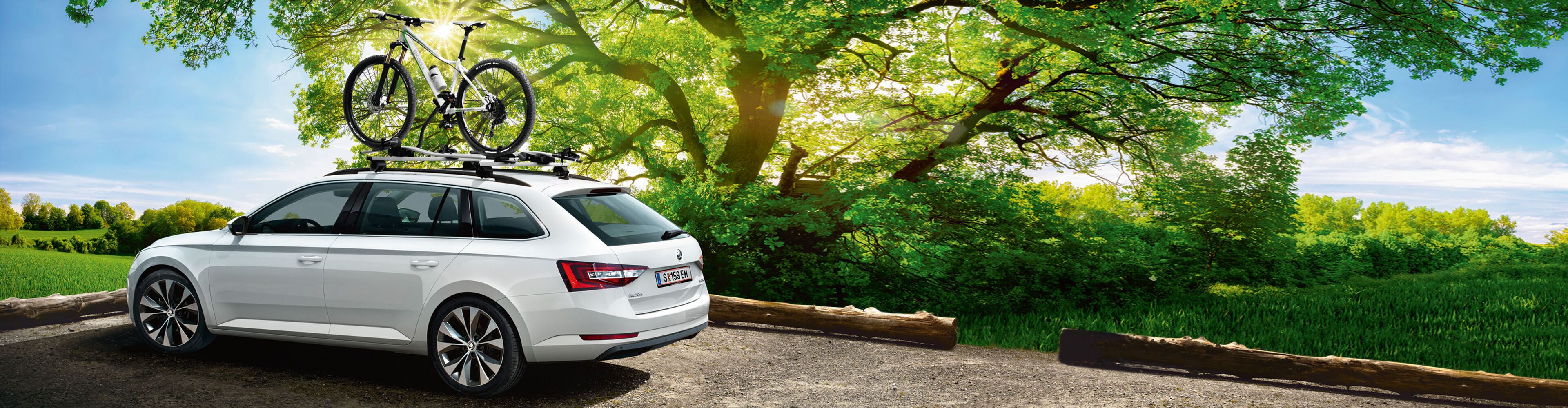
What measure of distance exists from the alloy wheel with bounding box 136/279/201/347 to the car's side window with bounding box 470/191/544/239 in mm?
2542

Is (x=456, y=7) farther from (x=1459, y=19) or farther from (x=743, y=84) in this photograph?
(x=1459, y=19)

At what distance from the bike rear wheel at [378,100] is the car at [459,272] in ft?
3.10

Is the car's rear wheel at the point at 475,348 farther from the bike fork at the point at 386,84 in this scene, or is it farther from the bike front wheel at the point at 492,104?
the bike fork at the point at 386,84

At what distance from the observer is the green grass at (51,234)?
985 inches

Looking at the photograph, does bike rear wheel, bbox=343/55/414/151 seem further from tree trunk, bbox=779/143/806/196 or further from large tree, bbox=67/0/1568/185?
tree trunk, bbox=779/143/806/196

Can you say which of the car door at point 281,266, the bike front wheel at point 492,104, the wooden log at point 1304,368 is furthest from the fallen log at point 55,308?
the wooden log at point 1304,368

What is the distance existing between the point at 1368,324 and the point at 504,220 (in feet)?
38.2

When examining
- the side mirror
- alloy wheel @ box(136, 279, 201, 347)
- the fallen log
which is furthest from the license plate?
the fallen log

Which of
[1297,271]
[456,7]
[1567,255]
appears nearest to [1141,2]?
[1297,271]

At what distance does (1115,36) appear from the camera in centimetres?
1063

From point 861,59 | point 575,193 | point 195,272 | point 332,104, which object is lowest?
point 195,272

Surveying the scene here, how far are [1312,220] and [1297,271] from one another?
19.2 m

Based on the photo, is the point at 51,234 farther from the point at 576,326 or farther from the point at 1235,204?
the point at 1235,204

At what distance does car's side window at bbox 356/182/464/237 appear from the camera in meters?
5.33
